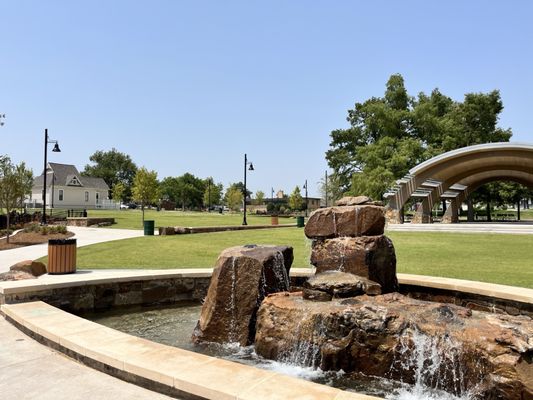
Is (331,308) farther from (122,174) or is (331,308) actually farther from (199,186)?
(122,174)

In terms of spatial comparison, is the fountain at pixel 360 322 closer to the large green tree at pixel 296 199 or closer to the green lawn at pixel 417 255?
the green lawn at pixel 417 255

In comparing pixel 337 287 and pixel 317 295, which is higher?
pixel 337 287

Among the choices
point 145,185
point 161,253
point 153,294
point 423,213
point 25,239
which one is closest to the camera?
point 153,294

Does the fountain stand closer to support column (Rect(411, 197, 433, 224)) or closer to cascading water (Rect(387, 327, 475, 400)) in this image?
cascading water (Rect(387, 327, 475, 400))

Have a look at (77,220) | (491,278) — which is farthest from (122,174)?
(491,278)

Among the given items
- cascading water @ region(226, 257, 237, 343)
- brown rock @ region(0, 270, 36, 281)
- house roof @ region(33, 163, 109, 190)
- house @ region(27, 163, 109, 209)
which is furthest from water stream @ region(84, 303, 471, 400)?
house roof @ region(33, 163, 109, 190)

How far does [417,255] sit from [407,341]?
37.1 ft

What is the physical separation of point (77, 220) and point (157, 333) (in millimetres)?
31156

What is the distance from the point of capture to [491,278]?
411 inches

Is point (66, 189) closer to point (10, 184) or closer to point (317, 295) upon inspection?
point (10, 184)

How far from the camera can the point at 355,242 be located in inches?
307

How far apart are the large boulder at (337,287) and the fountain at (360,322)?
16 mm

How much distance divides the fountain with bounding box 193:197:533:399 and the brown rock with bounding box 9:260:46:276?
458 cm

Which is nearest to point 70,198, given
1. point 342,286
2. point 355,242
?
point 355,242
